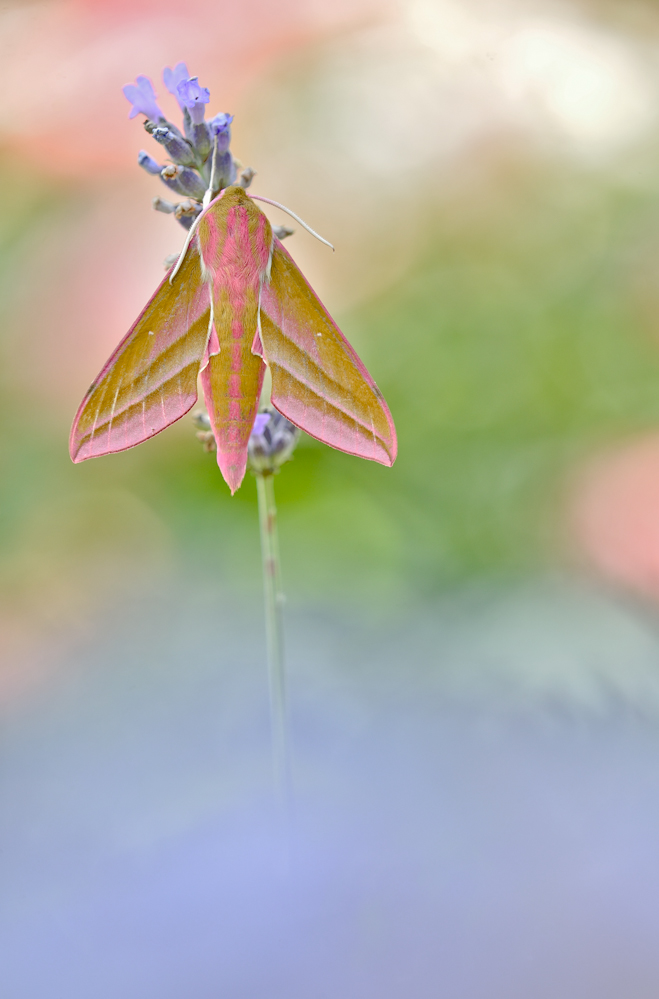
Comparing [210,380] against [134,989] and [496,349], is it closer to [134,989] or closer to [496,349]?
[134,989]

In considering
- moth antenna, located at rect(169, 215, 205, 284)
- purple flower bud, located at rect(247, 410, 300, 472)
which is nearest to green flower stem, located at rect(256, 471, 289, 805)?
purple flower bud, located at rect(247, 410, 300, 472)

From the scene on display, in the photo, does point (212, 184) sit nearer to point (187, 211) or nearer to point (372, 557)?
point (187, 211)

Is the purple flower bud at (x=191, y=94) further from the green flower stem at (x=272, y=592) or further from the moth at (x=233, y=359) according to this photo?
the green flower stem at (x=272, y=592)

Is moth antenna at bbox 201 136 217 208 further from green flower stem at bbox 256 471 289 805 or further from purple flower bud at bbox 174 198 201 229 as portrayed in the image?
green flower stem at bbox 256 471 289 805

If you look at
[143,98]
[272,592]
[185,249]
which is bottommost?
[272,592]

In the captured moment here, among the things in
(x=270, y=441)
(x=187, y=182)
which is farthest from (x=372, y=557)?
(x=187, y=182)

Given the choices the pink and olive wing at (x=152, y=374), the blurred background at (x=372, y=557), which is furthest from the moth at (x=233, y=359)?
the blurred background at (x=372, y=557)

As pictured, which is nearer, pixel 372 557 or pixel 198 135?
pixel 198 135

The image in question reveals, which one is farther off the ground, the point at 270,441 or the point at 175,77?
the point at 175,77
